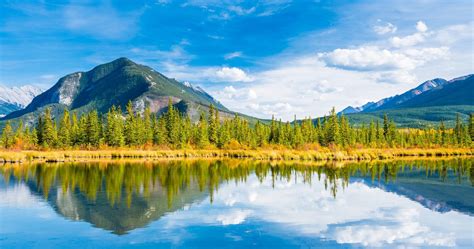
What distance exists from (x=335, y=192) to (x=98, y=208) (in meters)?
16.7

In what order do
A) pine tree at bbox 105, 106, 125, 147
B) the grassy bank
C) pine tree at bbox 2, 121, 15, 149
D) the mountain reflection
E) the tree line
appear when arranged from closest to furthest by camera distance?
the mountain reflection, the grassy bank, pine tree at bbox 105, 106, 125, 147, the tree line, pine tree at bbox 2, 121, 15, 149

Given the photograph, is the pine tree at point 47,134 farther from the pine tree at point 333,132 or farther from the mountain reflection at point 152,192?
the pine tree at point 333,132

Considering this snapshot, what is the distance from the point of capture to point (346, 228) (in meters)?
18.2

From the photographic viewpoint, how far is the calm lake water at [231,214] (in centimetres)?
1598

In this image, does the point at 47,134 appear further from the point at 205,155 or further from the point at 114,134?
the point at 205,155

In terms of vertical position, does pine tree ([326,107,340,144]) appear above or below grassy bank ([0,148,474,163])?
above

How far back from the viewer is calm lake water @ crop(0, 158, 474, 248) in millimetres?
15984

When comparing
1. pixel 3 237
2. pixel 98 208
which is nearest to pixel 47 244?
pixel 3 237

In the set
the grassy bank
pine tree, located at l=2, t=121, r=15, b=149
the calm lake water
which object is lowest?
the calm lake water

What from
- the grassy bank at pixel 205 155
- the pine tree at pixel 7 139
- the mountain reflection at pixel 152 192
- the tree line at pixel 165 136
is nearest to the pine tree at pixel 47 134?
the tree line at pixel 165 136

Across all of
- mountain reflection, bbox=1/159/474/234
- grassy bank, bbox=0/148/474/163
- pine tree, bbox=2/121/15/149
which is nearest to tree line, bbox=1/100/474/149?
pine tree, bbox=2/121/15/149

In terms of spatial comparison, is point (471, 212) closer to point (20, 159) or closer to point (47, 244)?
point (47, 244)

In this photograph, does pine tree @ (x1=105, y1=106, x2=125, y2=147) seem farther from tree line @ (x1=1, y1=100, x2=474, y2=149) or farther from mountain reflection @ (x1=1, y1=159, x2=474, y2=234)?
mountain reflection @ (x1=1, y1=159, x2=474, y2=234)

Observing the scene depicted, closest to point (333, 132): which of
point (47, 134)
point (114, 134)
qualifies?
point (114, 134)
